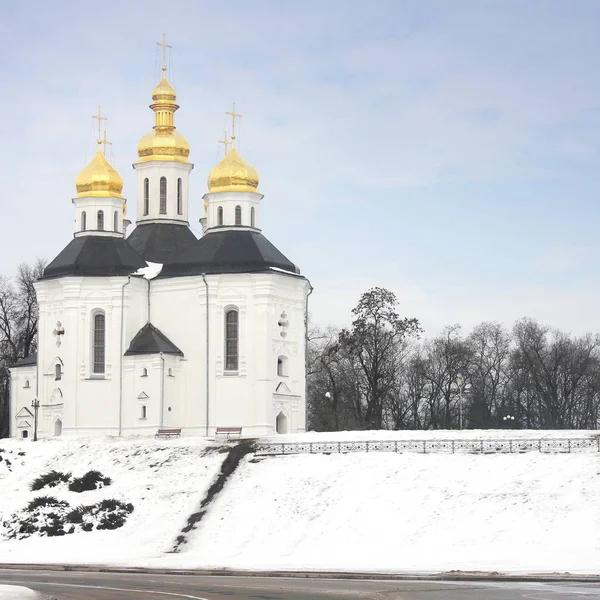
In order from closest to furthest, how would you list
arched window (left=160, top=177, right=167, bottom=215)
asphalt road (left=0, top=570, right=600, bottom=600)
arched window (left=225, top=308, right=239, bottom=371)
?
asphalt road (left=0, top=570, right=600, bottom=600) → arched window (left=225, top=308, right=239, bottom=371) → arched window (left=160, top=177, right=167, bottom=215)

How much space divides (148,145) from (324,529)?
93.5 ft

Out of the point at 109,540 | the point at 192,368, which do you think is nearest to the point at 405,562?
the point at 109,540

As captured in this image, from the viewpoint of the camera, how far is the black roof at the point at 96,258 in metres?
57.9

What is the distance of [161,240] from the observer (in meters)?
60.8

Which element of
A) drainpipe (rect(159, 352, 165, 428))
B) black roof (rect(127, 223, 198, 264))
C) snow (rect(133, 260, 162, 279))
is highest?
black roof (rect(127, 223, 198, 264))

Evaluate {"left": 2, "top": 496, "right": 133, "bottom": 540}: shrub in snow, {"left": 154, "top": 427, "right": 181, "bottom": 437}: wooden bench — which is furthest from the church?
{"left": 2, "top": 496, "right": 133, "bottom": 540}: shrub in snow

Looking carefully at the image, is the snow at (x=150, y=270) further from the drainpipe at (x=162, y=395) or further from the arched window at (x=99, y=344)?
the drainpipe at (x=162, y=395)

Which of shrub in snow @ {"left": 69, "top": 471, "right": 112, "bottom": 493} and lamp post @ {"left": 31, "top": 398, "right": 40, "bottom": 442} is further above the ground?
lamp post @ {"left": 31, "top": 398, "right": 40, "bottom": 442}

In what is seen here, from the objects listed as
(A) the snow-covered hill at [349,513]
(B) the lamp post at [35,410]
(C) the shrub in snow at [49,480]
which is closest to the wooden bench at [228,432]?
→ (A) the snow-covered hill at [349,513]

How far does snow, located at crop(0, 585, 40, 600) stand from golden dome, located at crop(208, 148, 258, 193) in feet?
113

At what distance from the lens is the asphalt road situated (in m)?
25.6

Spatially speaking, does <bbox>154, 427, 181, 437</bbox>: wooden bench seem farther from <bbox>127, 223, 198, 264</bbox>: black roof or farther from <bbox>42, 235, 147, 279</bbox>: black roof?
<bbox>127, 223, 198, 264</bbox>: black roof

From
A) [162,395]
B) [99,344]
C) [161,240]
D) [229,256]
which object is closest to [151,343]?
[162,395]

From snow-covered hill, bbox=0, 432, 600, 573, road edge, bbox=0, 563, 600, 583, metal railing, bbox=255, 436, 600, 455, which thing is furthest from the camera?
metal railing, bbox=255, 436, 600, 455
